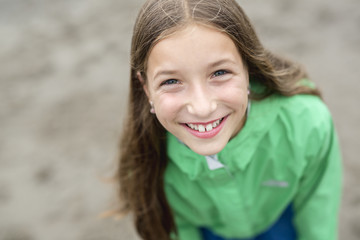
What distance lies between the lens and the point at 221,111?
109 cm

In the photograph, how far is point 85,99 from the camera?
10.2ft

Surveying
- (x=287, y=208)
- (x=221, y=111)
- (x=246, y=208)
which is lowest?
(x=287, y=208)

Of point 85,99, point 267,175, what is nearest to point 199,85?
point 267,175

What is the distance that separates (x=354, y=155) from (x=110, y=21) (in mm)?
2364

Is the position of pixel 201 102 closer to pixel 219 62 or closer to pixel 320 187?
pixel 219 62

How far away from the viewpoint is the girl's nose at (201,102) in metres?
1.03

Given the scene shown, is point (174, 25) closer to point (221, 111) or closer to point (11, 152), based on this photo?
point (221, 111)

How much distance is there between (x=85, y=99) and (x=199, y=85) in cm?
223

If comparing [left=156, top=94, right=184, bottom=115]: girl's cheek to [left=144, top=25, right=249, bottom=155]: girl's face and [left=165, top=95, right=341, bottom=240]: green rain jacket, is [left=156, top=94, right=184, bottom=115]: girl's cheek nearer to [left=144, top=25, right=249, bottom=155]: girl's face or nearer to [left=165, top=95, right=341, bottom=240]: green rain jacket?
[left=144, top=25, right=249, bottom=155]: girl's face

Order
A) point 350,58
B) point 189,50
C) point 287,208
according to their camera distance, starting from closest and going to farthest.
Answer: point 189,50, point 287,208, point 350,58

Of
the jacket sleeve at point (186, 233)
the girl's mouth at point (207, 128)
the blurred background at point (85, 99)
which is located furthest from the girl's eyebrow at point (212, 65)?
the blurred background at point (85, 99)

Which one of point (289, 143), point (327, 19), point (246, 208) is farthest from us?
point (327, 19)

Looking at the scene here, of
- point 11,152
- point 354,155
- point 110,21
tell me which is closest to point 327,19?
point 354,155

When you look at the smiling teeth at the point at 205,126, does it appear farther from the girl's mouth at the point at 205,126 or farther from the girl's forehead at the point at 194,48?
the girl's forehead at the point at 194,48
